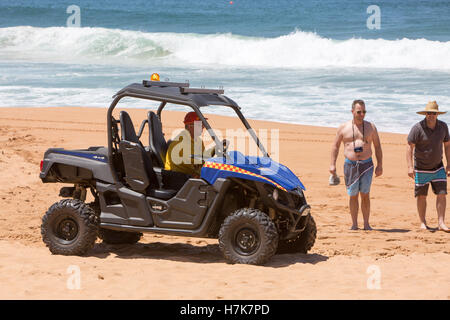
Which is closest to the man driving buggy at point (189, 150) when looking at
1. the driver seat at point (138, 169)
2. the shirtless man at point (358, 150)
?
the driver seat at point (138, 169)

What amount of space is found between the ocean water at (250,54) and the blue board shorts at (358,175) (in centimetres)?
819

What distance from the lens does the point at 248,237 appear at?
22.4 ft

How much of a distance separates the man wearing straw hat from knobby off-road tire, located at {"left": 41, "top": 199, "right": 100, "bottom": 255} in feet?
12.5

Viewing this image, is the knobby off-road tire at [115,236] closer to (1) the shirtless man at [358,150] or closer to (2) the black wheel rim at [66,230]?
(2) the black wheel rim at [66,230]

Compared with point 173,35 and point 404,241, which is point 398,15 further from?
point 404,241

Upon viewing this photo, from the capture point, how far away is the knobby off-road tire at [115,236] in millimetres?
7918

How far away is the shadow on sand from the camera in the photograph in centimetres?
720

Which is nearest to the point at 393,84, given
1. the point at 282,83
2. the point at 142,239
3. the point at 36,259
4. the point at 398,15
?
the point at 282,83

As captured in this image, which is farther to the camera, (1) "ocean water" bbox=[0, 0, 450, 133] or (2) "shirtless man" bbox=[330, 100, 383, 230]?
(1) "ocean water" bbox=[0, 0, 450, 133]

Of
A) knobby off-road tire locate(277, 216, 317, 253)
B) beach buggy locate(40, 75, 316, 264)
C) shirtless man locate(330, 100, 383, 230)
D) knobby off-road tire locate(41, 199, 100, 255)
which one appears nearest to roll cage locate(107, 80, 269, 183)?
beach buggy locate(40, 75, 316, 264)

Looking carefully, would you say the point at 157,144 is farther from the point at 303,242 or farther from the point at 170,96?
the point at 303,242

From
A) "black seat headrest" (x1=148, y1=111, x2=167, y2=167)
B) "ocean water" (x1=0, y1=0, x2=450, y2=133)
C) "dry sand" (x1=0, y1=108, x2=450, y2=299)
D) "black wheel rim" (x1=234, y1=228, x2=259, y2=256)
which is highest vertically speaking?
"ocean water" (x1=0, y1=0, x2=450, y2=133)

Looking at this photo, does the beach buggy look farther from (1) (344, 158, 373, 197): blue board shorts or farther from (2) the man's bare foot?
(2) the man's bare foot

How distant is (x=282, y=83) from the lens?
83.8 ft
